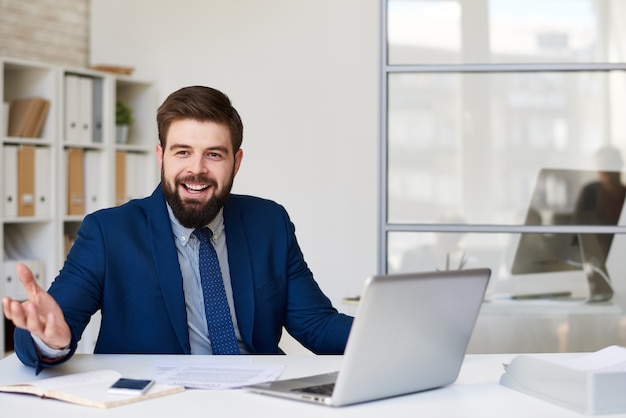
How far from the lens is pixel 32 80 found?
5090mm

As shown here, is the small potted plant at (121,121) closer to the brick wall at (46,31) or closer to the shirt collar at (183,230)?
the brick wall at (46,31)

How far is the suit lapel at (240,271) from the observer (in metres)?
2.28

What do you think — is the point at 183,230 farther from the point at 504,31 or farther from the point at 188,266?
the point at 504,31

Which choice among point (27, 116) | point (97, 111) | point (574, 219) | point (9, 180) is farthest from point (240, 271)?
point (97, 111)

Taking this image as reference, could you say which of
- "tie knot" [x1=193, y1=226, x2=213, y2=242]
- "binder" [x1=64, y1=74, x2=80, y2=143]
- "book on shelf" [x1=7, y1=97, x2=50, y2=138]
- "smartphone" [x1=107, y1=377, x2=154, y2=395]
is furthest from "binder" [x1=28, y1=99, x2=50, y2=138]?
"smartphone" [x1=107, y1=377, x2=154, y2=395]

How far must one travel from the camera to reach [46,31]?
18.1 feet

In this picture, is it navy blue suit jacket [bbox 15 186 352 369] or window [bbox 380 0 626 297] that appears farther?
window [bbox 380 0 626 297]

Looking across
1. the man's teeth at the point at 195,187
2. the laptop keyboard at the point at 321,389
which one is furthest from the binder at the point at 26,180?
the laptop keyboard at the point at 321,389

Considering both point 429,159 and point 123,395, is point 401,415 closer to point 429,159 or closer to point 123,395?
point 123,395

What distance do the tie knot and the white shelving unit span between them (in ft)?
9.03

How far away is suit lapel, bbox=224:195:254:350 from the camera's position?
2283 millimetres

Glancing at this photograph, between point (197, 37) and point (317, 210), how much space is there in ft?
4.22

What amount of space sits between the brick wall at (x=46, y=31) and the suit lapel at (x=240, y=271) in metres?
3.33

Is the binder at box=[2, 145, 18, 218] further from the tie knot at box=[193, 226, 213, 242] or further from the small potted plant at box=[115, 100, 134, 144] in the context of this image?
→ the tie knot at box=[193, 226, 213, 242]
